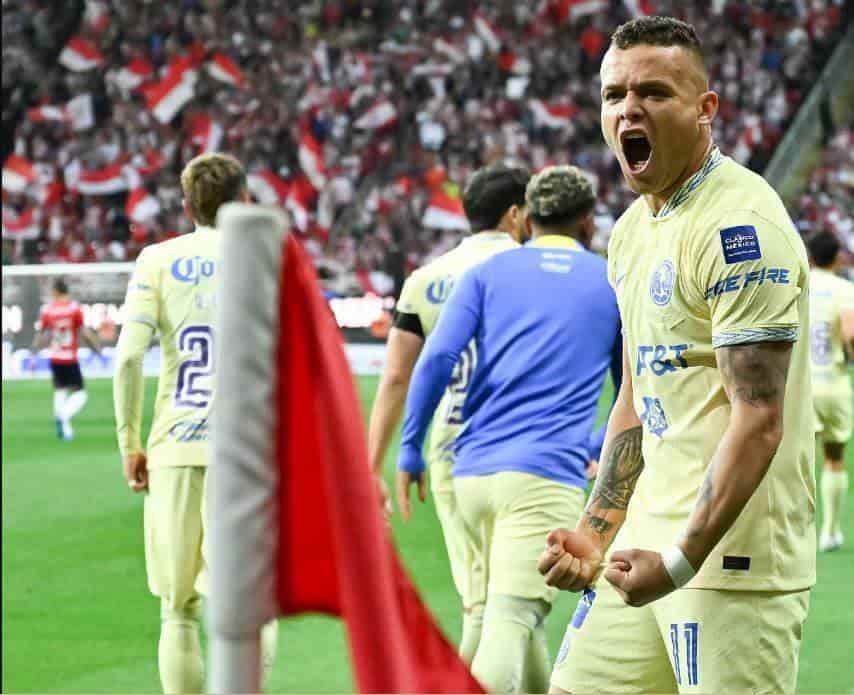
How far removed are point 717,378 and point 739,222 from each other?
35 cm

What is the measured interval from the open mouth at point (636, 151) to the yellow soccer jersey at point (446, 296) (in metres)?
2.89

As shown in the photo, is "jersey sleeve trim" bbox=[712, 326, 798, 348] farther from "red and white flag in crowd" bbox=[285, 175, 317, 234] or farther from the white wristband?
"red and white flag in crowd" bbox=[285, 175, 317, 234]

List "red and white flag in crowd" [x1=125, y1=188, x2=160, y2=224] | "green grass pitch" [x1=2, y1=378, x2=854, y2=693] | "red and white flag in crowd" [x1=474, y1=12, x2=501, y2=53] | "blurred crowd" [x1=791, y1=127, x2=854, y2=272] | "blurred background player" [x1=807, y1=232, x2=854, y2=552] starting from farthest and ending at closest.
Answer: "red and white flag in crowd" [x1=474, y1=12, x2=501, y2=53] < "red and white flag in crowd" [x1=125, y1=188, x2=160, y2=224] < "blurred crowd" [x1=791, y1=127, x2=854, y2=272] < "blurred background player" [x1=807, y1=232, x2=854, y2=552] < "green grass pitch" [x1=2, y1=378, x2=854, y2=693]

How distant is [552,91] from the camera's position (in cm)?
3150

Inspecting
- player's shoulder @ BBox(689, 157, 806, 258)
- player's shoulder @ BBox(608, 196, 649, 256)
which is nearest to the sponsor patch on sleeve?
player's shoulder @ BBox(689, 157, 806, 258)

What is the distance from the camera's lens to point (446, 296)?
623cm

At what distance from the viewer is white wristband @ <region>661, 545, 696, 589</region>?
295 cm

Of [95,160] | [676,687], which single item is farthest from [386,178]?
[676,687]

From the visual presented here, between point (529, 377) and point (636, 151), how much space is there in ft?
7.46

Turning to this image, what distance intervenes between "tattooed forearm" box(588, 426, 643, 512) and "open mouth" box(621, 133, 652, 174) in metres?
0.70

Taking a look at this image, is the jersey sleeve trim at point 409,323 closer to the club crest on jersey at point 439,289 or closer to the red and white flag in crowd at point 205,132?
the club crest on jersey at point 439,289

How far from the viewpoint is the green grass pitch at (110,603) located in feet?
23.6

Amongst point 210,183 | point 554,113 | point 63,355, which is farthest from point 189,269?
point 554,113

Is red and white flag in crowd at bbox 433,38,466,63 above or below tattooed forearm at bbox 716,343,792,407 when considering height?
below
